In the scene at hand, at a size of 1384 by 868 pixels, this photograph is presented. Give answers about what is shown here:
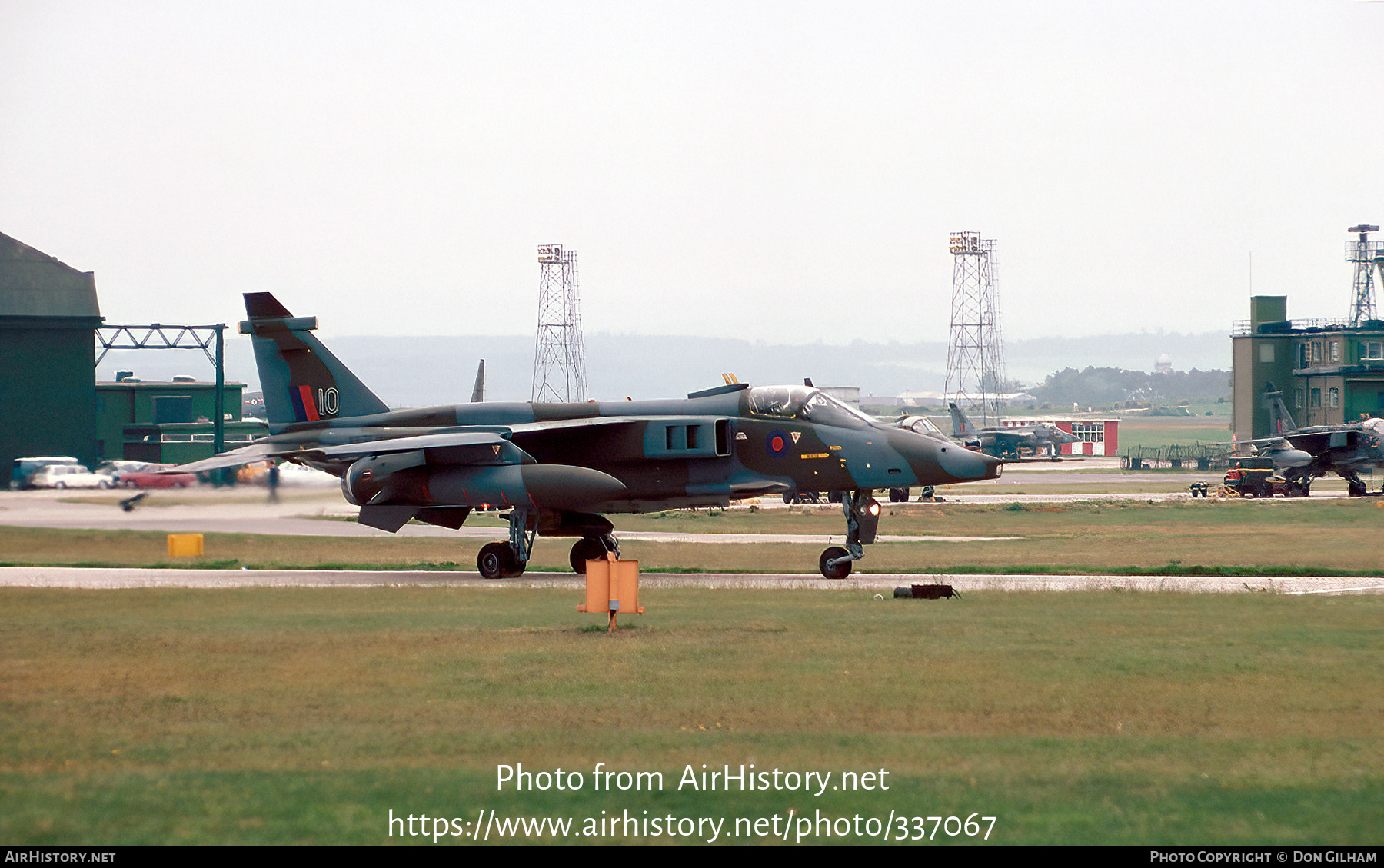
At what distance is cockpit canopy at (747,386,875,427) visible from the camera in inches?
1039

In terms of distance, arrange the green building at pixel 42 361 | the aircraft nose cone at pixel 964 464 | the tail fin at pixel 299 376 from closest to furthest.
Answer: the aircraft nose cone at pixel 964 464
the tail fin at pixel 299 376
the green building at pixel 42 361

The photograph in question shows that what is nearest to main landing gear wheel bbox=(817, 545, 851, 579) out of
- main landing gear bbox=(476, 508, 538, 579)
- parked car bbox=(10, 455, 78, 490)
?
main landing gear bbox=(476, 508, 538, 579)

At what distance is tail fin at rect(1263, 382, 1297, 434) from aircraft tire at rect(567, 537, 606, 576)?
69.3m

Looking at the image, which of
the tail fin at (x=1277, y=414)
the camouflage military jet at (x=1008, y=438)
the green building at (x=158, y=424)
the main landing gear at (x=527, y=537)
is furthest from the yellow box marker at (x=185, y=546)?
the camouflage military jet at (x=1008, y=438)

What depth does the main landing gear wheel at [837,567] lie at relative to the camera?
26062 millimetres

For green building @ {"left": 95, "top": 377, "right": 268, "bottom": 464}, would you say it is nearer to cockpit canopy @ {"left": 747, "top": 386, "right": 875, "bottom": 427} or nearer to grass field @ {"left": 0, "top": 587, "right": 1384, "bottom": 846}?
cockpit canopy @ {"left": 747, "top": 386, "right": 875, "bottom": 427}

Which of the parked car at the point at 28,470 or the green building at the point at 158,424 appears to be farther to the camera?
the green building at the point at 158,424

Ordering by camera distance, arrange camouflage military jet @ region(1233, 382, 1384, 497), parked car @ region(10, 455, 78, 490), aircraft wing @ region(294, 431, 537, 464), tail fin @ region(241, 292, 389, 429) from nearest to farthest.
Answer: aircraft wing @ region(294, 431, 537, 464)
tail fin @ region(241, 292, 389, 429)
parked car @ region(10, 455, 78, 490)
camouflage military jet @ region(1233, 382, 1384, 497)

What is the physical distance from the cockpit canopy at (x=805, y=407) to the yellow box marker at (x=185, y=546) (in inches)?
656

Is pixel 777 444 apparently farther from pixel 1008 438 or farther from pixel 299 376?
pixel 1008 438

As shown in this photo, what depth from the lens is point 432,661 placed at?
1459 cm

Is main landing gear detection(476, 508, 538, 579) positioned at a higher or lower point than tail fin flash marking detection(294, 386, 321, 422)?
lower

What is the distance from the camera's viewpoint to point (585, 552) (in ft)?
93.9

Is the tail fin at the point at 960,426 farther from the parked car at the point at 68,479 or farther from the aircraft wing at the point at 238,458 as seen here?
the aircraft wing at the point at 238,458
